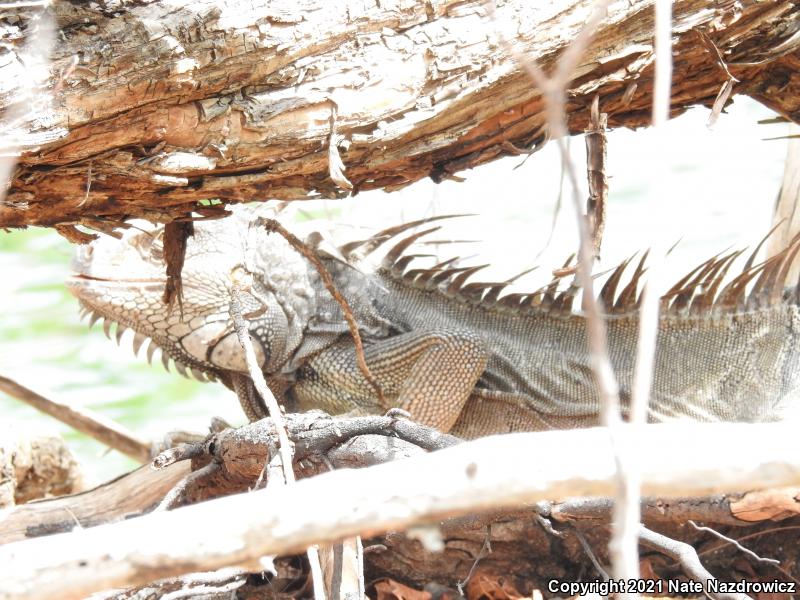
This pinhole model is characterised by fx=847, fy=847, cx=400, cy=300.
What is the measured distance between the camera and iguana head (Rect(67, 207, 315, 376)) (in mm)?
4281

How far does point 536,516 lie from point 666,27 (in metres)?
1.84

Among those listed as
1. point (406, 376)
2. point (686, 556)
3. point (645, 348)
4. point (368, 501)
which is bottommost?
point (686, 556)

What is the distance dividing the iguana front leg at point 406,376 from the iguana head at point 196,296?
23 centimetres

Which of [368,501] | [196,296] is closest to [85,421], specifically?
[196,296]

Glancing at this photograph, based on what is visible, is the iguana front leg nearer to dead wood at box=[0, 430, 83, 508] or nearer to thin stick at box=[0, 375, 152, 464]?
thin stick at box=[0, 375, 152, 464]

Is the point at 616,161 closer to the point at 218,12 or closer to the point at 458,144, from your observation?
the point at 458,144

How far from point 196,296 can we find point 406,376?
115 centimetres

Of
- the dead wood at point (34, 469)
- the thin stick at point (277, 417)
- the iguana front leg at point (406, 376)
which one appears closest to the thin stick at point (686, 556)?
the thin stick at point (277, 417)

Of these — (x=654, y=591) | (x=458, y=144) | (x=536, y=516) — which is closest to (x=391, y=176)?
(x=458, y=144)

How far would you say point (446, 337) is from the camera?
4258mm

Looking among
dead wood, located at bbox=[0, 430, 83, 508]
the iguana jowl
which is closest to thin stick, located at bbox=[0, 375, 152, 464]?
dead wood, located at bbox=[0, 430, 83, 508]

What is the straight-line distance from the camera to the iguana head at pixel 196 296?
428 centimetres

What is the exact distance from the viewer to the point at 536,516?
2807 millimetres

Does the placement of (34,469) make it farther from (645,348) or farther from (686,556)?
(645,348)
